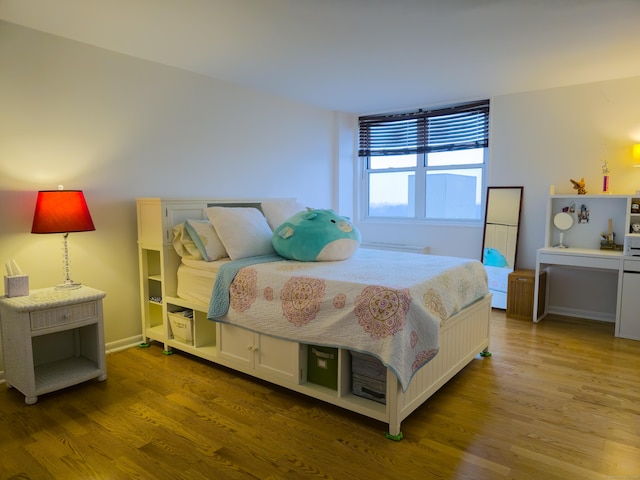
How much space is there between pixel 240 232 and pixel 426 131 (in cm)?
299

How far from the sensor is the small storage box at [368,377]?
2.27m

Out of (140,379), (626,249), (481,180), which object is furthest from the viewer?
(481,180)

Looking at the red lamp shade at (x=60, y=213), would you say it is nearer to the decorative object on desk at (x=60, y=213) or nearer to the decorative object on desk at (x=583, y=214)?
the decorative object on desk at (x=60, y=213)

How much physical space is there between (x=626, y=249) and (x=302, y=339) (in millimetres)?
2975

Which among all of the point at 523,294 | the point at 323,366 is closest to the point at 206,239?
the point at 323,366

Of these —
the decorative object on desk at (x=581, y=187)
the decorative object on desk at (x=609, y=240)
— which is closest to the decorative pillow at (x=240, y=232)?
the decorative object on desk at (x=581, y=187)

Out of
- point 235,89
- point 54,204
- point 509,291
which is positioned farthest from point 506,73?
point 54,204

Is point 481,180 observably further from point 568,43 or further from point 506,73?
point 568,43

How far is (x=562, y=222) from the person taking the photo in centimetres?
424

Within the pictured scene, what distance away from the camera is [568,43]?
2984 mm

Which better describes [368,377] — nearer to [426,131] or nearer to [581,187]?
[581,187]

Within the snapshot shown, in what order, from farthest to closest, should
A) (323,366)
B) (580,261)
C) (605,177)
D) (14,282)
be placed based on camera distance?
(605,177) → (580,261) → (14,282) → (323,366)

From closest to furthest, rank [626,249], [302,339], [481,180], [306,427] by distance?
[306,427]
[302,339]
[626,249]
[481,180]

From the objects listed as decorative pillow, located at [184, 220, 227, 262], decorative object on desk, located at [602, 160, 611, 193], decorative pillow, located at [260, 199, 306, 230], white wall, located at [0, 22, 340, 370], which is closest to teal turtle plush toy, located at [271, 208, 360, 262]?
decorative pillow, located at [184, 220, 227, 262]
